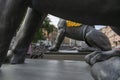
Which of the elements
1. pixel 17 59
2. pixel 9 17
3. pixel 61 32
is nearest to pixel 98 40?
pixel 61 32

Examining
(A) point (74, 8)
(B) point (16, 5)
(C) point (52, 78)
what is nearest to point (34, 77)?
(C) point (52, 78)

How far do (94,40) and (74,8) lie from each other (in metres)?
4.79

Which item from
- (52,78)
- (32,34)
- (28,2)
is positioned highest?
(28,2)

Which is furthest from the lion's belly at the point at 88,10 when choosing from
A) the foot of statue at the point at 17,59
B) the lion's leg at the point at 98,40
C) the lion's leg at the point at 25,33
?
the lion's leg at the point at 98,40

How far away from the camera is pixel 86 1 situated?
1380 millimetres

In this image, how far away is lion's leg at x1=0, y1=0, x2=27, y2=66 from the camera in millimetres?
1832

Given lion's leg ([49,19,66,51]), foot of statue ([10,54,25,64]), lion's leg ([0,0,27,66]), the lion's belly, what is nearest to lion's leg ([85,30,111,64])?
lion's leg ([49,19,66,51])

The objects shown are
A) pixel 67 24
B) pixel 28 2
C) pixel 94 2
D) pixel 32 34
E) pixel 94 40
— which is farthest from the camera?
pixel 67 24

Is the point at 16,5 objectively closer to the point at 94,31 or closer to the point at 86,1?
the point at 86,1

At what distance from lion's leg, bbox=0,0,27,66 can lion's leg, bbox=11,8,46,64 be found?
44cm

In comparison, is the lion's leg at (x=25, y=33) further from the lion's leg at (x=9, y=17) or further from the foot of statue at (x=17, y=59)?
the lion's leg at (x=9, y=17)

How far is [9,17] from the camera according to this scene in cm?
188

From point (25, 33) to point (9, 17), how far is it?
0.72 m

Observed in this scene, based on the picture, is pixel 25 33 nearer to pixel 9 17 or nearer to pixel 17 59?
pixel 17 59
